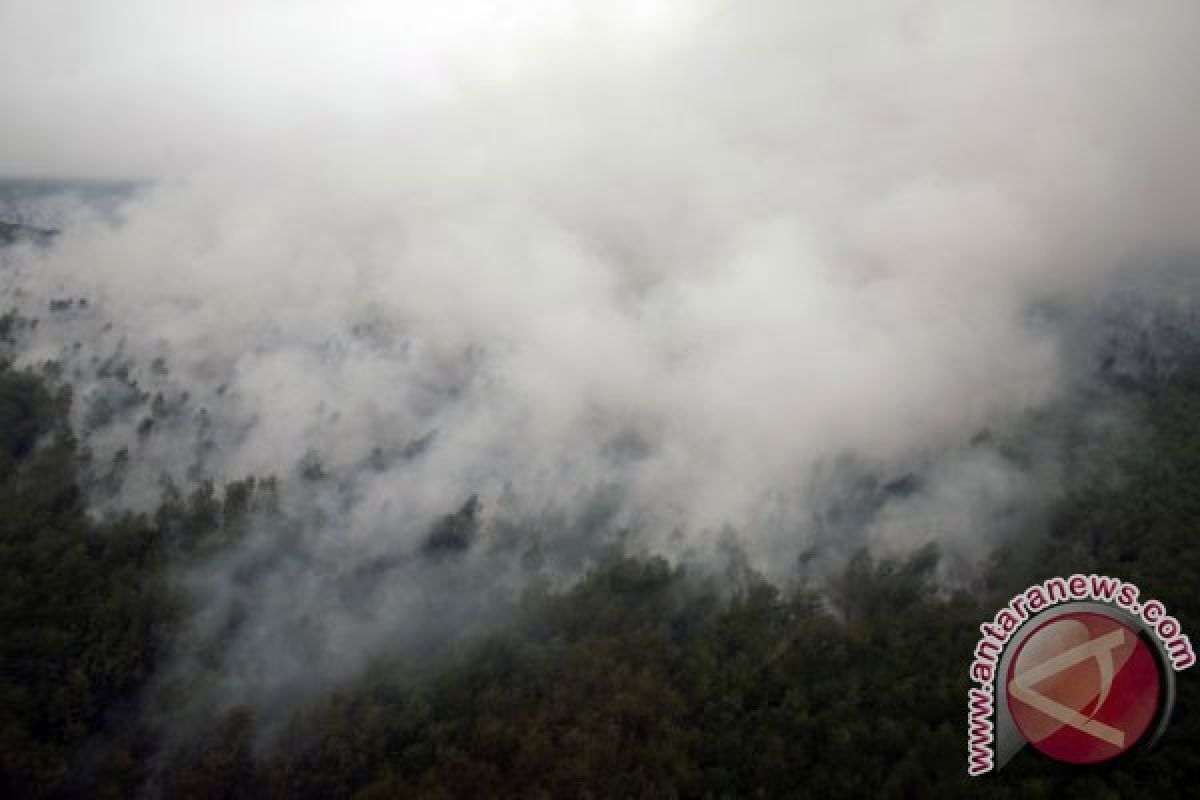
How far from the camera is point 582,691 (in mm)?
95000

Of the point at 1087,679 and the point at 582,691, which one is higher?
the point at 582,691

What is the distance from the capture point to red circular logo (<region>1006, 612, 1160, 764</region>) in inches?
1870

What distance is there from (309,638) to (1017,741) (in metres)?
107

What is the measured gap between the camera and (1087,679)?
47.2 metres

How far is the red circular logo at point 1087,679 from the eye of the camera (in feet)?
156

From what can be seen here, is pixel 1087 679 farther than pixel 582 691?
No

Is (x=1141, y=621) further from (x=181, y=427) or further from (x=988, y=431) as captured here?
(x=181, y=427)

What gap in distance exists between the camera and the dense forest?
77688 millimetres

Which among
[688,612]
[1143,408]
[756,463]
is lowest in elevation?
[688,612]

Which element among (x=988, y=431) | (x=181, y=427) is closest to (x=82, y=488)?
(x=181, y=427)

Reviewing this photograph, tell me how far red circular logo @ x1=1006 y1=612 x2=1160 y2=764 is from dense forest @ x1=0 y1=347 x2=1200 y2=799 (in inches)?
824

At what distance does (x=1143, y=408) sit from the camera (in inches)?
6516

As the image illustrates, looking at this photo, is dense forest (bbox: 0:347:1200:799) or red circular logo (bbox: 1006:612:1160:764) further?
dense forest (bbox: 0:347:1200:799)

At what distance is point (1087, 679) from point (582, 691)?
61159 mm
